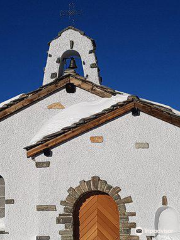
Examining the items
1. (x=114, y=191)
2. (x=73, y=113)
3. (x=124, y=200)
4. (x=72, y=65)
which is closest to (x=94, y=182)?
(x=114, y=191)

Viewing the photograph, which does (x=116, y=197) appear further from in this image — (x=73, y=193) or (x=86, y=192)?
(x=73, y=193)

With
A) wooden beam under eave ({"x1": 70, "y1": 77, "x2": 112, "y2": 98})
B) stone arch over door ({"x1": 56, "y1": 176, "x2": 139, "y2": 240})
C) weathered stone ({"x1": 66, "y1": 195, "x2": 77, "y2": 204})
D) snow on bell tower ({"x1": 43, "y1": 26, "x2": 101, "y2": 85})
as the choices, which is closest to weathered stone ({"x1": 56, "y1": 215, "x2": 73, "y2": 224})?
→ stone arch over door ({"x1": 56, "y1": 176, "x2": 139, "y2": 240})

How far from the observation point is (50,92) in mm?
10555

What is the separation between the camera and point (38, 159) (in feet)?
28.3

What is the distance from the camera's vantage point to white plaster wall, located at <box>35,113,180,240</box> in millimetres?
8406

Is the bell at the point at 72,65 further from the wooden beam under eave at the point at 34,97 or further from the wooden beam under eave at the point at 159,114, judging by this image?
the wooden beam under eave at the point at 159,114

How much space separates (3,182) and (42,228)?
8.22ft

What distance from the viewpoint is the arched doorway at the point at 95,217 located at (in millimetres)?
8672

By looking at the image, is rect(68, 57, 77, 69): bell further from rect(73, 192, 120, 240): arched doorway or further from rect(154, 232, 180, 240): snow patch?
rect(154, 232, 180, 240): snow patch

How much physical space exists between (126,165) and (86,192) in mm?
1202

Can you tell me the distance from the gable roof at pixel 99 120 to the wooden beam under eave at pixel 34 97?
7.37 feet

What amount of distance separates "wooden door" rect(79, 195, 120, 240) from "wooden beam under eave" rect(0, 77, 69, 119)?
355 centimetres

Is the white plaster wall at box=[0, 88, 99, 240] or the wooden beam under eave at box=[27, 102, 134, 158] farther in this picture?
the white plaster wall at box=[0, 88, 99, 240]

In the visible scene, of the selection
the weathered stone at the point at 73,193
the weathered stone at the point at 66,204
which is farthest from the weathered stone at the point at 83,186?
the weathered stone at the point at 66,204
